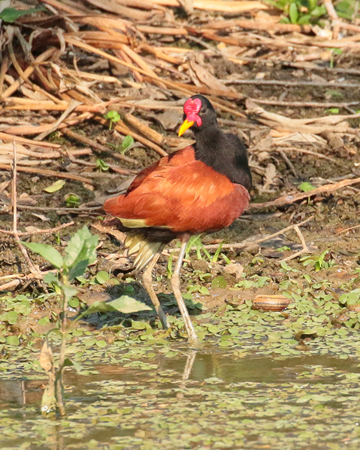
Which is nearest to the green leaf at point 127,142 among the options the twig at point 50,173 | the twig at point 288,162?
the twig at point 50,173

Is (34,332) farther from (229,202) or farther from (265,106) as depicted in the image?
(265,106)

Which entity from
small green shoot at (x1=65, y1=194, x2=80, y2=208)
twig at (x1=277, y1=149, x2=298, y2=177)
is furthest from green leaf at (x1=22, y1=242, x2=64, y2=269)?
twig at (x1=277, y1=149, x2=298, y2=177)

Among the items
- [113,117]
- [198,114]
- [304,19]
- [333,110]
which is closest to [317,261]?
[198,114]

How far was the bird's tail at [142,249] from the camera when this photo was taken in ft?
19.1

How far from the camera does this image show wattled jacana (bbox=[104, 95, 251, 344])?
5426mm

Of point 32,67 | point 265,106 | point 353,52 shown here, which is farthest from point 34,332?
point 353,52

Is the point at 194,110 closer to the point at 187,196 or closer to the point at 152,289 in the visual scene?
the point at 187,196

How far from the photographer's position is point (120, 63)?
342 inches

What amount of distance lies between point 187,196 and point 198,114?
715 mm

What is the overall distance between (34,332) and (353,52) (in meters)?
6.12

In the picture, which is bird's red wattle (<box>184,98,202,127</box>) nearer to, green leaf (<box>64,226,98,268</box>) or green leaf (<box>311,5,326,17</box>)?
green leaf (<box>64,226,98,268</box>)

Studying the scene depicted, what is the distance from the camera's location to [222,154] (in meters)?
5.70

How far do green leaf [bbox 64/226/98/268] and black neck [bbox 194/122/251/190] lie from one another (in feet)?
6.39

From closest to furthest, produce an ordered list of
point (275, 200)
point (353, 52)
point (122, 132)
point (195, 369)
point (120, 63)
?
1. point (195, 369)
2. point (275, 200)
3. point (122, 132)
4. point (120, 63)
5. point (353, 52)
